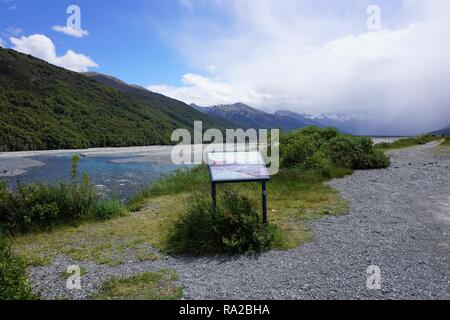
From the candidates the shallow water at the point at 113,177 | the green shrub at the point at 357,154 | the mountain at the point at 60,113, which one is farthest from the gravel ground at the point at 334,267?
the mountain at the point at 60,113

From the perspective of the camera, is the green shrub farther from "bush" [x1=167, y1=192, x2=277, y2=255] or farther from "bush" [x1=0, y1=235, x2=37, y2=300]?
"bush" [x1=0, y1=235, x2=37, y2=300]

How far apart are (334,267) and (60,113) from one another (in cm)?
11495

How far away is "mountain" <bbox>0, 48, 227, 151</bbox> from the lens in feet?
267

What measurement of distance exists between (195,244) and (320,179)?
422 inches

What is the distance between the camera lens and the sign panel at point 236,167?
786cm

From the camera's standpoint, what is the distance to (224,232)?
7414mm

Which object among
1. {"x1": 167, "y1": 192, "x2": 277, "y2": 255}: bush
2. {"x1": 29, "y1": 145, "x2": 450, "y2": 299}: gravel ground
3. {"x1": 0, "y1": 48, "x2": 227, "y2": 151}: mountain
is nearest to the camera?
{"x1": 29, "y1": 145, "x2": 450, "y2": 299}: gravel ground

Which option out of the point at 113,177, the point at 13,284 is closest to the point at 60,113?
the point at 113,177

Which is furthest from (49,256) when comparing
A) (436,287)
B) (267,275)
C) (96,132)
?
(96,132)

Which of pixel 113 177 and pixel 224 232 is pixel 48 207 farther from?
pixel 113 177

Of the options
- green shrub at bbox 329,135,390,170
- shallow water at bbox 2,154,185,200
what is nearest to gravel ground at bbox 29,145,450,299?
shallow water at bbox 2,154,185,200

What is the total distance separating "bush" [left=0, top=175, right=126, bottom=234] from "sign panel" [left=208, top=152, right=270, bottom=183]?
501 cm

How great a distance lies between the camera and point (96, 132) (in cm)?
10394

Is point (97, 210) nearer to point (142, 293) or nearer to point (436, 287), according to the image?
point (142, 293)
